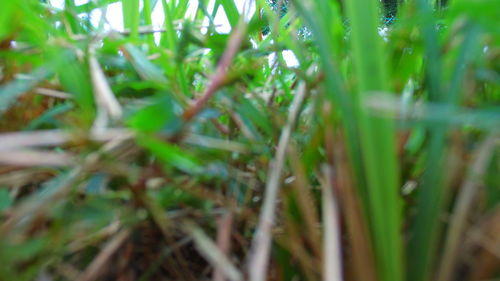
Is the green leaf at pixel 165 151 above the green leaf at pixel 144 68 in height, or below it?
below

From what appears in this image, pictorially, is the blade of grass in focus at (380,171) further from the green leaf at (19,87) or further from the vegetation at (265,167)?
the green leaf at (19,87)

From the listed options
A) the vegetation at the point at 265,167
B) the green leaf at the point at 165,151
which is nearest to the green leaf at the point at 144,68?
the vegetation at the point at 265,167

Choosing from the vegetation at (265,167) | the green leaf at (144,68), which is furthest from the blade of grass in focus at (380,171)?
the green leaf at (144,68)

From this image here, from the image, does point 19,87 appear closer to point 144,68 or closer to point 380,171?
point 144,68

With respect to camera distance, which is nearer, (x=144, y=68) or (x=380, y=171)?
(x=380, y=171)

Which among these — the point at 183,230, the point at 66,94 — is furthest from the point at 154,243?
the point at 66,94

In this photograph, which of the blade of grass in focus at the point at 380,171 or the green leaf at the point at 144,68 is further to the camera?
the green leaf at the point at 144,68

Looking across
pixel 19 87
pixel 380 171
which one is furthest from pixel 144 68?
pixel 380 171

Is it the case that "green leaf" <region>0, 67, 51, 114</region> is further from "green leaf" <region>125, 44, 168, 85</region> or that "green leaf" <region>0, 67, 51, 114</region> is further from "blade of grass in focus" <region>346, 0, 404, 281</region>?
"blade of grass in focus" <region>346, 0, 404, 281</region>
